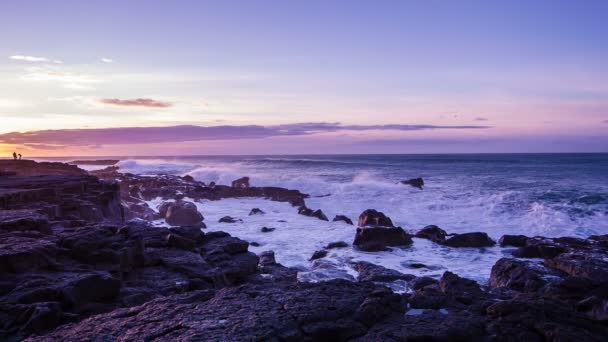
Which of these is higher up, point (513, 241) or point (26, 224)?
point (26, 224)

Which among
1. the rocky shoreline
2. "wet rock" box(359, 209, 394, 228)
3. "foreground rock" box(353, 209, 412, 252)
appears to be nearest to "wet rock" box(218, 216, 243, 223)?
"wet rock" box(359, 209, 394, 228)

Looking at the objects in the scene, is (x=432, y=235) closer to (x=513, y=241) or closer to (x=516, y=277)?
(x=513, y=241)

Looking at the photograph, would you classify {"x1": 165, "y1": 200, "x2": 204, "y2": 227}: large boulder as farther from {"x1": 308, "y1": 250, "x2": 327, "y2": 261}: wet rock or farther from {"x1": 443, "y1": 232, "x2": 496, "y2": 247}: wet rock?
{"x1": 443, "y1": 232, "x2": 496, "y2": 247}: wet rock

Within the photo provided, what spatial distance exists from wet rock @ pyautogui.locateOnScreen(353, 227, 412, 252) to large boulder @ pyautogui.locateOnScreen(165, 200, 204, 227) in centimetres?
908

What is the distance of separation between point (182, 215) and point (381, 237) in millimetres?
10872

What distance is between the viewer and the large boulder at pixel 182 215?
74.1 feet

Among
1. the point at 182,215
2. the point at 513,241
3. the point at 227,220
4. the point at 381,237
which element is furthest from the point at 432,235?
the point at 182,215

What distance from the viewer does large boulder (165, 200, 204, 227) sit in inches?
889

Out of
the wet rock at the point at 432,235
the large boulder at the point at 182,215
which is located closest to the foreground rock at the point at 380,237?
the wet rock at the point at 432,235

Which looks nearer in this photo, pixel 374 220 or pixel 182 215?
pixel 374 220

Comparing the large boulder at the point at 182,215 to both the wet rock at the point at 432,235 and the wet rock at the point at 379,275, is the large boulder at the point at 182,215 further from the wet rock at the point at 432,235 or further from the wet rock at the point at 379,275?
the wet rock at the point at 379,275

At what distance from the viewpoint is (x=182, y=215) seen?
74.4 feet

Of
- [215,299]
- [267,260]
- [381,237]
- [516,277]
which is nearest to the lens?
[215,299]

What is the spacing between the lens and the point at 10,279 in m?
6.86
